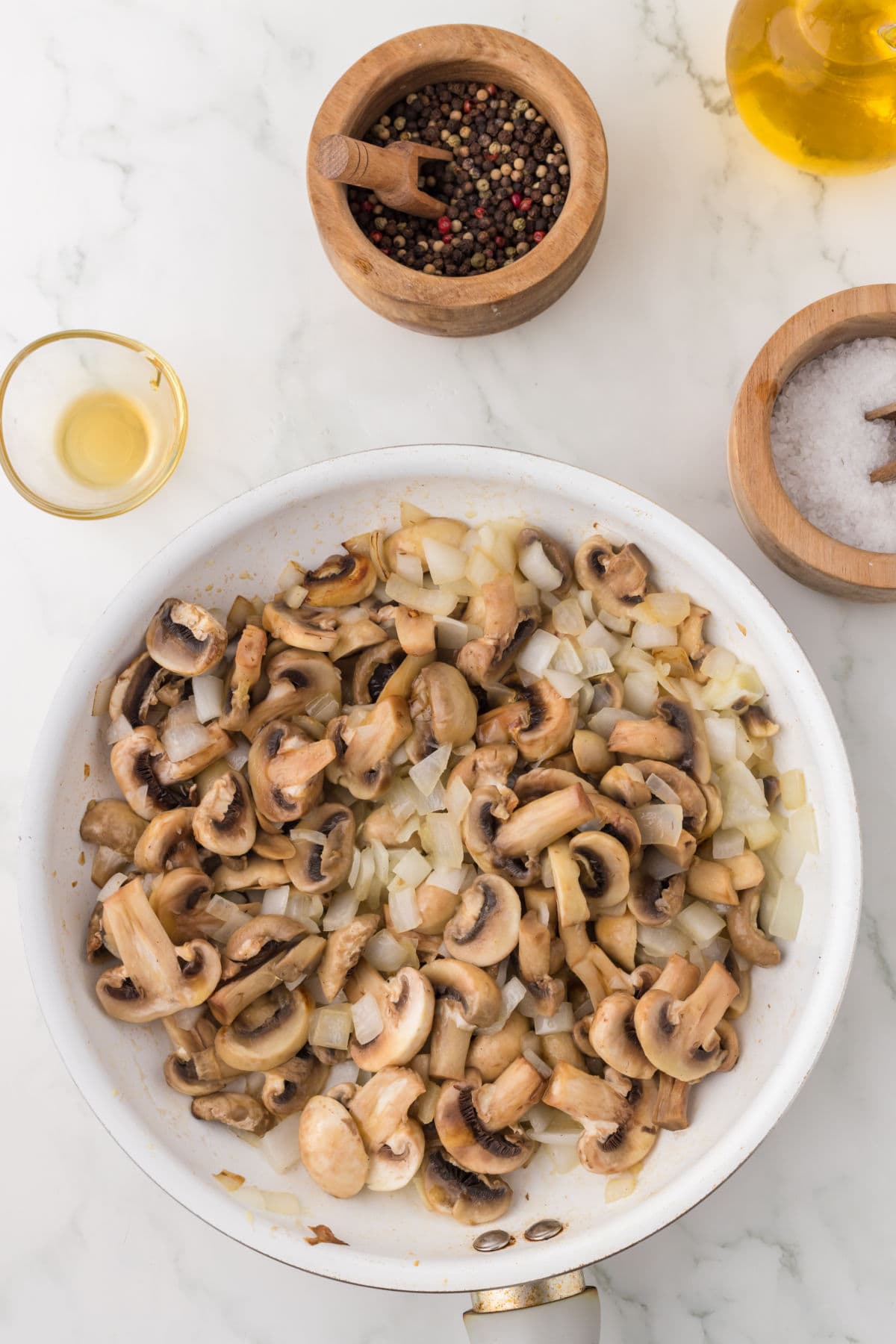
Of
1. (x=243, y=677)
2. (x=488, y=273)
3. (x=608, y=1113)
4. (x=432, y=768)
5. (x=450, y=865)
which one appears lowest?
(x=608, y=1113)

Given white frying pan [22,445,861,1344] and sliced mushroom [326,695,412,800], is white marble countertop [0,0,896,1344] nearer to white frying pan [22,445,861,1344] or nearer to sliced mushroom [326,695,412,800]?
white frying pan [22,445,861,1344]

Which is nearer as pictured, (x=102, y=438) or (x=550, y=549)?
(x=550, y=549)

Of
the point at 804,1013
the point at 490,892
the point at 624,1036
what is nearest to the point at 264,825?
the point at 490,892

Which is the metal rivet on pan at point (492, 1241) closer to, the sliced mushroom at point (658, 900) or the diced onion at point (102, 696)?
the sliced mushroom at point (658, 900)

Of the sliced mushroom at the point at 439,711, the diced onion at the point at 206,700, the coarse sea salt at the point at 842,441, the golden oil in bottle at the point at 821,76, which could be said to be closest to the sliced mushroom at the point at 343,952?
the sliced mushroom at the point at 439,711

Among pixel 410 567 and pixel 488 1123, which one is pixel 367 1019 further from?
pixel 410 567

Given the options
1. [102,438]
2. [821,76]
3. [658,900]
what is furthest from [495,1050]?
[821,76]
